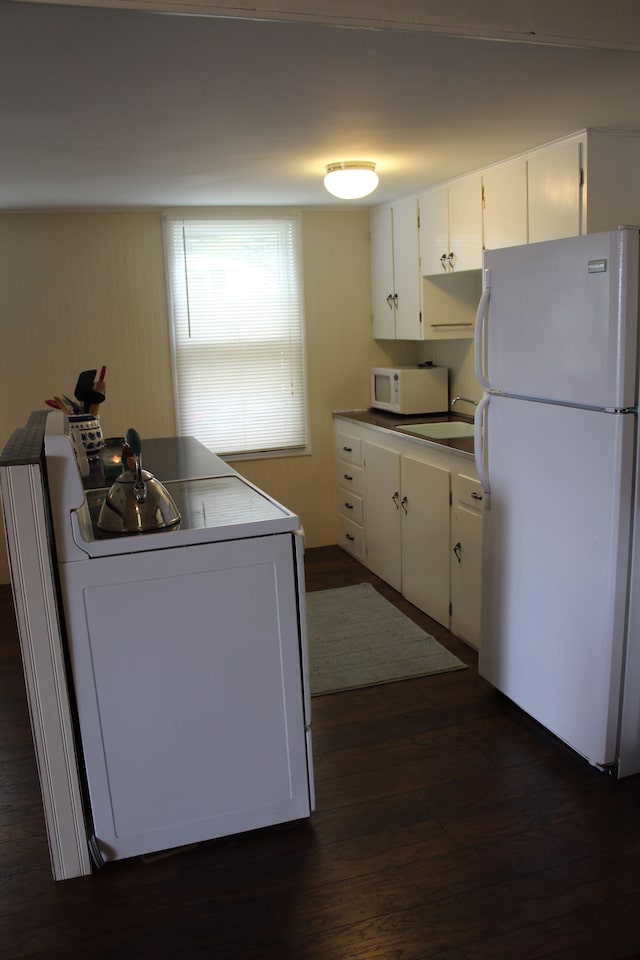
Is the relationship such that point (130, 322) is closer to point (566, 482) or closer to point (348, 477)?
point (348, 477)

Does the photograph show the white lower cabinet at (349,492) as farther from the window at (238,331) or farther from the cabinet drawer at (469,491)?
the cabinet drawer at (469,491)

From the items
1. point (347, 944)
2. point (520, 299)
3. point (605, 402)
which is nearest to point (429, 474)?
point (520, 299)

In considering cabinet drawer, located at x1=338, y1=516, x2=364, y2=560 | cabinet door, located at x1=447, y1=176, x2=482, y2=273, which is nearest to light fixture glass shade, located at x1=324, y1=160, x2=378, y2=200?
cabinet door, located at x1=447, y1=176, x2=482, y2=273

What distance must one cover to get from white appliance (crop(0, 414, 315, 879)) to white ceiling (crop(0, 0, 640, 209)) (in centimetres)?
106

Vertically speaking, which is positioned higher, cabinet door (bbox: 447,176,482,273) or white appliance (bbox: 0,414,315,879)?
cabinet door (bbox: 447,176,482,273)

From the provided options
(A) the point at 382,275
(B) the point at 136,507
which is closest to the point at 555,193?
(A) the point at 382,275

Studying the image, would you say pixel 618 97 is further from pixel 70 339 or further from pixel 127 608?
pixel 70 339

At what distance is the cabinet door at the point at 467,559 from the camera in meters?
3.55

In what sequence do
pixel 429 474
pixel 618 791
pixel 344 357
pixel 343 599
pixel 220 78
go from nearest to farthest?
pixel 220 78 < pixel 618 791 < pixel 429 474 < pixel 343 599 < pixel 344 357

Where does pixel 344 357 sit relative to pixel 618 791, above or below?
above

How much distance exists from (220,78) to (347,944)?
2.43 m

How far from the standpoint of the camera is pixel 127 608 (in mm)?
2168

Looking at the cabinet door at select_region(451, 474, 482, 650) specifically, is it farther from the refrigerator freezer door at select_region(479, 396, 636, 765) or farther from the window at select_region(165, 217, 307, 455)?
the window at select_region(165, 217, 307, 455)

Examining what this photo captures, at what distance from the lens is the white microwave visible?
4.88m
